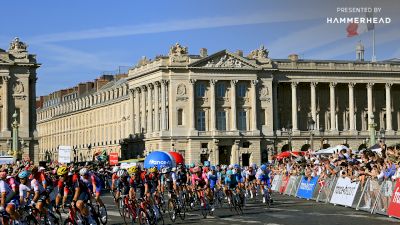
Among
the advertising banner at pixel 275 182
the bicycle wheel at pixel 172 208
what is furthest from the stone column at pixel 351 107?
the bicycle wheel at pixel 172 208

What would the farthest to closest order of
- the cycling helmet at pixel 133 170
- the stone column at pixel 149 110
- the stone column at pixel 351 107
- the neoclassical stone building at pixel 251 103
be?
the stone column at pixel 351 107 < the stone column at pixel 149 110 < the neoclassical stone building at pixel 251 103 < the cycling helmet at pixel 133 170

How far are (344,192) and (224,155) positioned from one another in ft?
285

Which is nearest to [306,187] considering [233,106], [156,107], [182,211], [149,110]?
[182,211]

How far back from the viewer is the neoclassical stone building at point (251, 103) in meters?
124

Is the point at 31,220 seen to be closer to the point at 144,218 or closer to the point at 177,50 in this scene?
the point at 144,218

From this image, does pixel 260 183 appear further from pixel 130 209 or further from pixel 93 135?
pixel 93 135

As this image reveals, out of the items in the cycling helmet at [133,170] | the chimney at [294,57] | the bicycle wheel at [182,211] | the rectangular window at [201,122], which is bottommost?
the bicycle wheel at [182,211]

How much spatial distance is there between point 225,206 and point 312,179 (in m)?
5.93

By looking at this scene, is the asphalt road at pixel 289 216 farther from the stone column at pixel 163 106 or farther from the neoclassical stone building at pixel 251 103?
the neoclassical stone building at pixel 251 103

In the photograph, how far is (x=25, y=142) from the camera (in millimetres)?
115375

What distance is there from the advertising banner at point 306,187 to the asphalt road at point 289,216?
11.8 ft

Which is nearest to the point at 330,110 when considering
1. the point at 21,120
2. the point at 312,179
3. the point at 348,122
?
the point at 348,122

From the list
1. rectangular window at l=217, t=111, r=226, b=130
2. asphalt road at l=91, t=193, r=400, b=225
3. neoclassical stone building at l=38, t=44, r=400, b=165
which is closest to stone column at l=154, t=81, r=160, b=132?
neoclassical stone building at l=38, t=44, r=400, b=165

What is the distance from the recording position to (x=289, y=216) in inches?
1401
